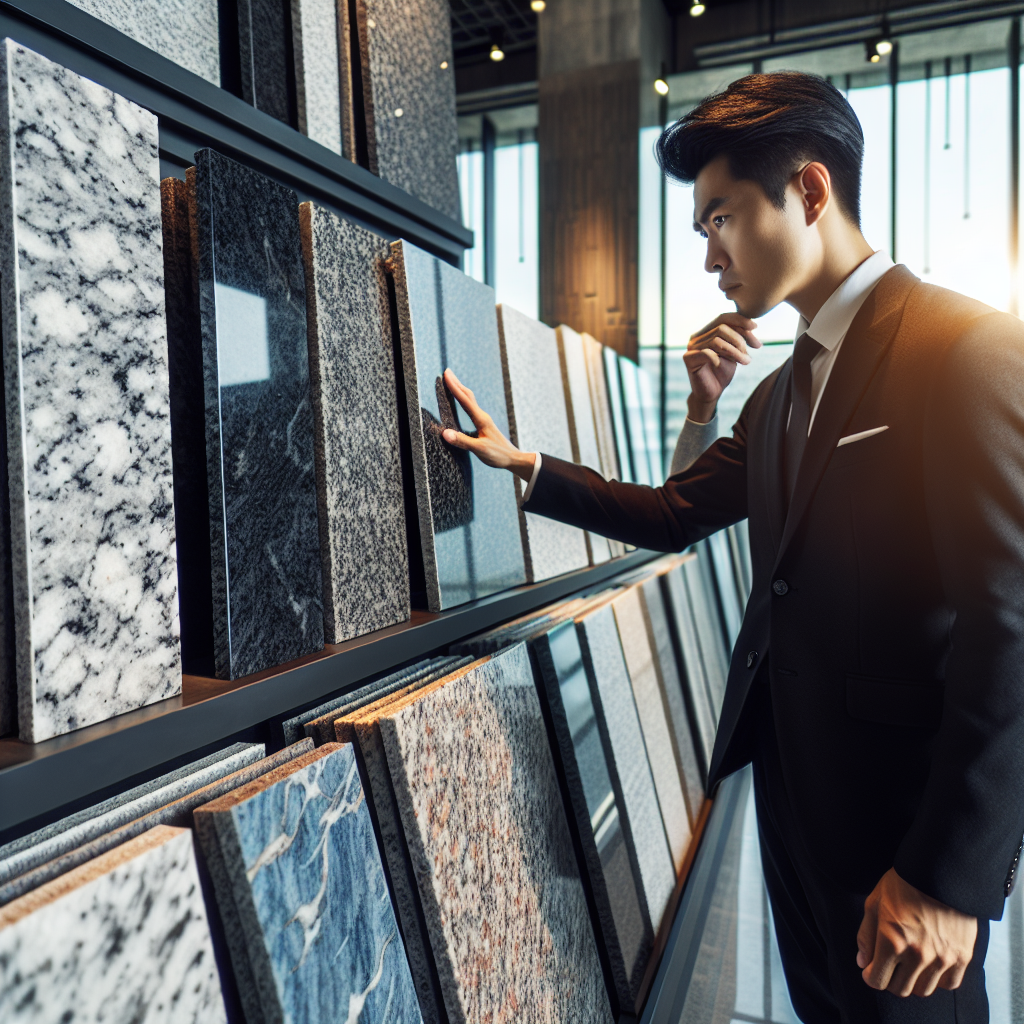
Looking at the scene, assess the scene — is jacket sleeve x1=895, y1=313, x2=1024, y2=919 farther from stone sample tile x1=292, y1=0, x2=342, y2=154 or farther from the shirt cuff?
stone sample tile x1=292, y1=0, x2=342, y2=154

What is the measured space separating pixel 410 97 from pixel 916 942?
1.41 m

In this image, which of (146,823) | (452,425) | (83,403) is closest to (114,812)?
(146,823)

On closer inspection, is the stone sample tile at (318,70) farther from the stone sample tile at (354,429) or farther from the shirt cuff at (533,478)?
the shirt cuff at (533,478)

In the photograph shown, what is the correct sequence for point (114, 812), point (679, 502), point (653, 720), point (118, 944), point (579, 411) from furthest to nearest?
point (579, 411) < point (653, 720) < point (679, 502) < point (114, 812) < point (118, 944)

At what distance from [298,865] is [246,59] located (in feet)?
3.05

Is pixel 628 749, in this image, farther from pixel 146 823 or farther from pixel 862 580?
pixel 146 823

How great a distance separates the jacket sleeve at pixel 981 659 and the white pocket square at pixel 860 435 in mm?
97

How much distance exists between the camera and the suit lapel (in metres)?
0.94

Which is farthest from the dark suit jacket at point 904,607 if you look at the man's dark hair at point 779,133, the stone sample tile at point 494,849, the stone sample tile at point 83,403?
the stone sample tile at point 83,403

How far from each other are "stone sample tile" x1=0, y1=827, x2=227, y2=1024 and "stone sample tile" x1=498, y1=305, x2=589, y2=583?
2.97 ft

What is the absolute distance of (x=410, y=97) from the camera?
→ 1.24 m

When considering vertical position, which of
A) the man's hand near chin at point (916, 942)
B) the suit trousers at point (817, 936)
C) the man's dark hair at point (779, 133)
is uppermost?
the man's dark hair at point (779, 133)

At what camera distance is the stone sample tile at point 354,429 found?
0.83 metres

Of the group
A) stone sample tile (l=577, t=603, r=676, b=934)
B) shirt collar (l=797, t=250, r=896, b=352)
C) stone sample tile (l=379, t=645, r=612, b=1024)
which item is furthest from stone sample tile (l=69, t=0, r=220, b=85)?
stone sample tile (l=577, t=603, r=676, b=934)
